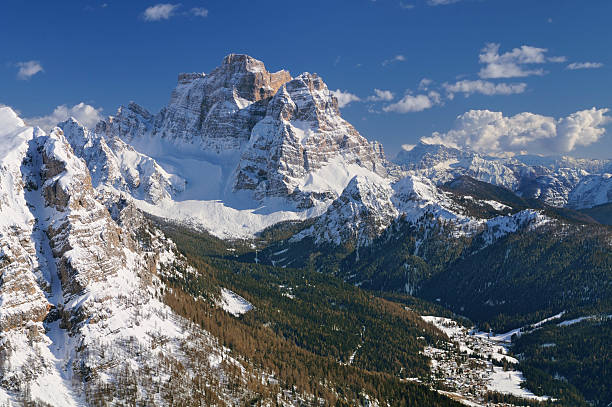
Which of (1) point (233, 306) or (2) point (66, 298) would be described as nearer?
(2) point (66, 298)

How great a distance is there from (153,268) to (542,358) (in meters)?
164

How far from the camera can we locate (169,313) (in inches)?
4764

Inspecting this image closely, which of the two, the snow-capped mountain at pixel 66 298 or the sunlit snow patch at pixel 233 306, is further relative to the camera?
the sunlit snow patch at pixel 233 306

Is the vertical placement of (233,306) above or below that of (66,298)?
below

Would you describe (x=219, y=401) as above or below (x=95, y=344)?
below

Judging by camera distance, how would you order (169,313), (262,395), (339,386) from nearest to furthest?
(262,395)
(169,313)
(339,386)

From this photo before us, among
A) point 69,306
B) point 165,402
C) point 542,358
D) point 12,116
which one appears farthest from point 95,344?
point 542,358

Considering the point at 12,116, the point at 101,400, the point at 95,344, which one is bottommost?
the point at 101,400

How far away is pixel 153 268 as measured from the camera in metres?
148

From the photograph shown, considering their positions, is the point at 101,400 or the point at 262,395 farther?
the point at 262,395

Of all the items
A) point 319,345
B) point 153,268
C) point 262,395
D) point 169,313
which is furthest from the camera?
point 319,345

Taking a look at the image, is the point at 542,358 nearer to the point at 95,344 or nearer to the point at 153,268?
the point at 153,268

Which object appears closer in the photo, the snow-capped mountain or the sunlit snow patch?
the snow-capped mountain

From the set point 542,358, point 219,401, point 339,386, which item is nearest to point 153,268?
point 219,401
